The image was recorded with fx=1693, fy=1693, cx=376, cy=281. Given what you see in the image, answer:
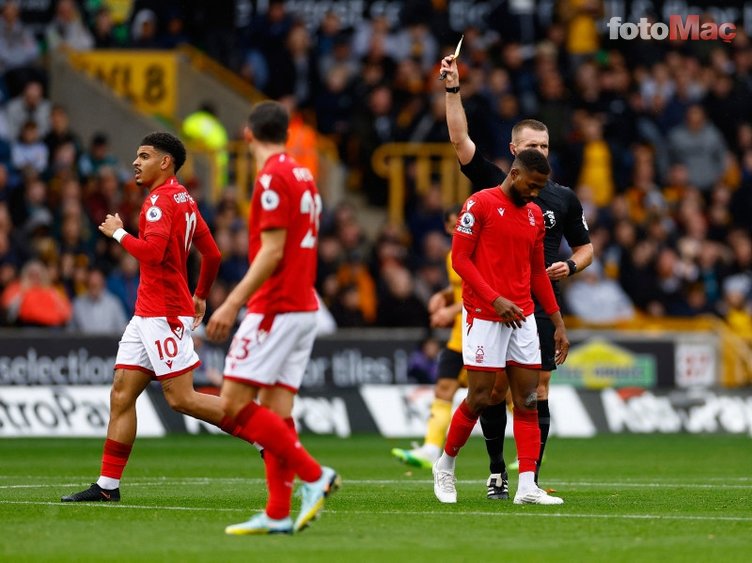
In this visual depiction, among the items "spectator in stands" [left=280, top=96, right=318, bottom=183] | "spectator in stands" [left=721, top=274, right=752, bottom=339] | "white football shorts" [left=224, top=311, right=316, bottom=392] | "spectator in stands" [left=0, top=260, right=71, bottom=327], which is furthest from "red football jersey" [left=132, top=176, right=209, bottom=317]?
"spectator in stands" [left=721, top=274, right=752, bottom=339]

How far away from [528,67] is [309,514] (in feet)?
67.4

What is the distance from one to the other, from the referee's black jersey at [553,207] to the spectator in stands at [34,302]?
10692mm

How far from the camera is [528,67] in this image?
95.9ft

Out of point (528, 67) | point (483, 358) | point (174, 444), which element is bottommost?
point (174, 444)

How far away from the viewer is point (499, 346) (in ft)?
38.0

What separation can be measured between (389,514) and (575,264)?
2682 millimetres

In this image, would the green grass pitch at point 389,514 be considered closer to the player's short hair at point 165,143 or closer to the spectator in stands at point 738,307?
the player's short hair at point 165,143

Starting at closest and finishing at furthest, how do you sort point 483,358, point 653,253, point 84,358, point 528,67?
point 483,358
point 84,358
point 653,253
point 528,67

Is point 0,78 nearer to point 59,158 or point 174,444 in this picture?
point 59,158

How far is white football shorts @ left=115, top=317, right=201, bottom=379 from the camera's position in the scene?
11836 mm

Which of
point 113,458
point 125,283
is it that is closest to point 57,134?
point 125,283

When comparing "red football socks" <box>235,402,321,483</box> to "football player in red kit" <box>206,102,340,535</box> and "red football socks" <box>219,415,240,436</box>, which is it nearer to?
"football player in red kit" <box>206,102,340,535</box>

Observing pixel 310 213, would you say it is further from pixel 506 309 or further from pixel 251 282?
pixel 506 309

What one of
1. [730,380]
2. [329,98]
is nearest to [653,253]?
[730,380]
